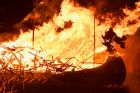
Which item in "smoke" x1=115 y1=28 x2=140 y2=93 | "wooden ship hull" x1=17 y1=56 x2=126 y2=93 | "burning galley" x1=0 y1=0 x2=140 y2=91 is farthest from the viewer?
"burning galley" x1=0 y1=0 x2=140 y2=91

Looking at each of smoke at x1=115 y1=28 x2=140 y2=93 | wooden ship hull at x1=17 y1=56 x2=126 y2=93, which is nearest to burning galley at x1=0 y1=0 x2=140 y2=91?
smoke at x1=115 y1=28 x2=140 y2=93

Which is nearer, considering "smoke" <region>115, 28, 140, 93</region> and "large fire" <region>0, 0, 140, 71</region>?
"smoke" <region>115, 28, 140, 93</region>

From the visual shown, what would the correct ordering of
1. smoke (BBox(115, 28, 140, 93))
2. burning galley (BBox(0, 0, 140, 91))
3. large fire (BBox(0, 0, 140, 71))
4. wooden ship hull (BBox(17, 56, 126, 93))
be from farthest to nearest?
1. large fire (BBox(0, 0, 140, 71))
2. burning galley (BBox(0, 0, 140, 91))
3. smoke (BBox(115, 28, 140, 93))
4. wooden ship hull (BBox(17, 56, 126, 93))

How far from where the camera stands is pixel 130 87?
2.95 metres

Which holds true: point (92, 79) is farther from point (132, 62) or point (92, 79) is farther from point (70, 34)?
point (70, 34)

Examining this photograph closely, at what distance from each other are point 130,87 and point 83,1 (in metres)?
1.82

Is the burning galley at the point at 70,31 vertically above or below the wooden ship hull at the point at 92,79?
above

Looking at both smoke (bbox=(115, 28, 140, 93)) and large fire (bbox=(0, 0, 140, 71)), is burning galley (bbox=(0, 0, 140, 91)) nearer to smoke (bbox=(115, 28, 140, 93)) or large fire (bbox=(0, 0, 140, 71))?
large fire (bbox=(0, 0, 140, 71))

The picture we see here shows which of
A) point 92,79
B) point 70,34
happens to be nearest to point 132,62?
point 92,79

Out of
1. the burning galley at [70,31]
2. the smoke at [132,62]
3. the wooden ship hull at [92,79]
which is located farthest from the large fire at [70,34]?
the wooden ship hull at [92,79]

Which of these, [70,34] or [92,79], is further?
[70,34]

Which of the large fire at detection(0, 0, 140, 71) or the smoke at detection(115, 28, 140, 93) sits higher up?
the large fire at detection(0, 0, 140, 71)

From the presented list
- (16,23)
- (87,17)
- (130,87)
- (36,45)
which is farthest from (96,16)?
(130,87)

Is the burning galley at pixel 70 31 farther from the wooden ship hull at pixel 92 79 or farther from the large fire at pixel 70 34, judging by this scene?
the wooden ship hull at pixel 92 79
